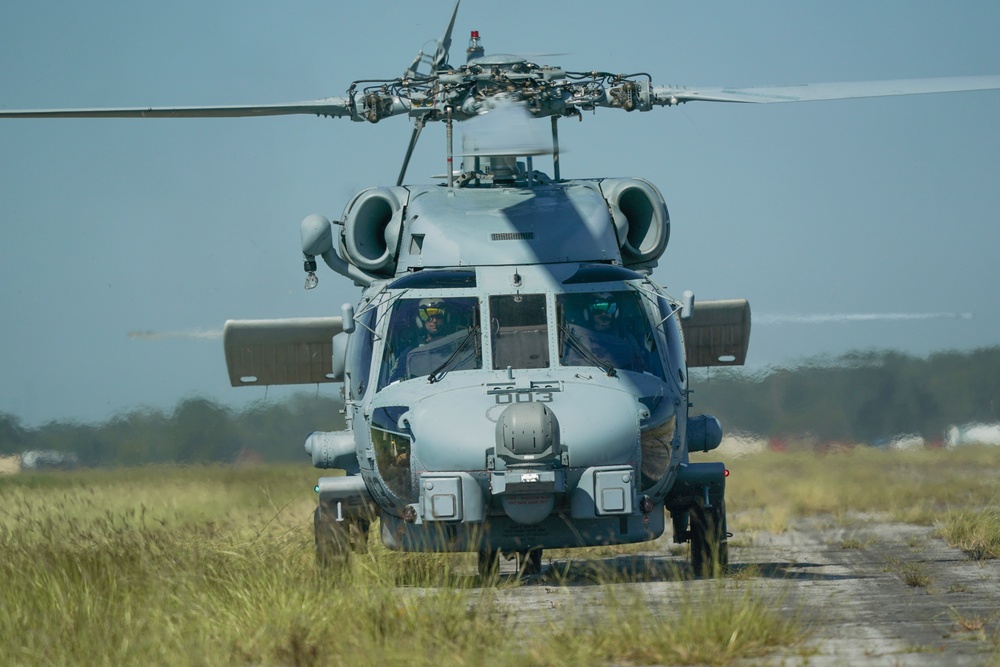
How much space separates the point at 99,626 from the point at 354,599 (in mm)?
1333

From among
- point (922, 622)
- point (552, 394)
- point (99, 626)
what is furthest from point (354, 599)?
point (922, 622)

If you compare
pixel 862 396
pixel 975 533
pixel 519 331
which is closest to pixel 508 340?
pixel 519 331

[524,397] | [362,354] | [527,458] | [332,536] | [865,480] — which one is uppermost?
[362,354]

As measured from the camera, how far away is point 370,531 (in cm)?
1164

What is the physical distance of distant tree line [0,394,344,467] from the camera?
16625mm

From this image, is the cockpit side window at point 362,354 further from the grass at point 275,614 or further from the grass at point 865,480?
the grass at point 865,480

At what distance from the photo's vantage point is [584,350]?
1052 cm

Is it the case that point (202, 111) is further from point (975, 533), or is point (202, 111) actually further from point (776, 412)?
point (776, 412)

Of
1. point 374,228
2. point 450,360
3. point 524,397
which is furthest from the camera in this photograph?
point 374,228

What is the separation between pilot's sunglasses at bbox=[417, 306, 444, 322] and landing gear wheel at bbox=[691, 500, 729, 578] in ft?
7.93

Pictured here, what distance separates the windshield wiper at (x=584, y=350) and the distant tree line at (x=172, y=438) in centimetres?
717

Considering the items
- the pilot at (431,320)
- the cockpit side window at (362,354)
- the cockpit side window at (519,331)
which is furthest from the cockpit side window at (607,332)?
the cockpit side window at (362,354)

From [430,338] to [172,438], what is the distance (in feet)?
23.5

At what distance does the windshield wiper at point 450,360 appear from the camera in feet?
33.9
